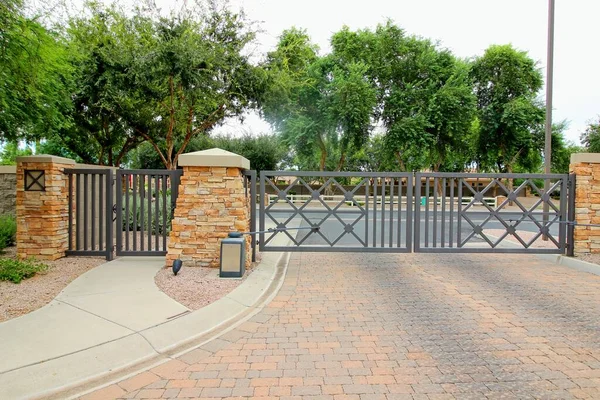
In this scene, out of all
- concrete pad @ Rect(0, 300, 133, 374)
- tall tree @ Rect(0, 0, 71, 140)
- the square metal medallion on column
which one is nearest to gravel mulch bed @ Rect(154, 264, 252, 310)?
concrete pad @ Rect(0, 300, 133, 374)

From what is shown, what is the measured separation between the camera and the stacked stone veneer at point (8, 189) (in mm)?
9781

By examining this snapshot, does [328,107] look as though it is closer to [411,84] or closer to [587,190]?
[411,84]

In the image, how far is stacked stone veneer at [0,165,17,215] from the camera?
9781 millimetres

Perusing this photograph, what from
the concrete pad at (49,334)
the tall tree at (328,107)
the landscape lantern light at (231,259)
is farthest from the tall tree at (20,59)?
the tall tree at (328,107)

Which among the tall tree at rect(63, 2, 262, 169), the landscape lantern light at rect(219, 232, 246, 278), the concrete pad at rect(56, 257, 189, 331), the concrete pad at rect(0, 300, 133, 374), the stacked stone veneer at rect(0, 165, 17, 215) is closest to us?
the concrete pad at rect(0, 300, 133, 374)

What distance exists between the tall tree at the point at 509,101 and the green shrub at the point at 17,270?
29450 mm

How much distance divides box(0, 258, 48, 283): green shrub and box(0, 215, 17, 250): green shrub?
2.06 metres

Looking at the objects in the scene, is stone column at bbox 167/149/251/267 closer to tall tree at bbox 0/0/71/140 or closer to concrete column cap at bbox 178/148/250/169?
concrete column cap at bbox 178/148/250/169

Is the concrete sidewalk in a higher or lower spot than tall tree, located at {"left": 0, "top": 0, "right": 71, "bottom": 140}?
lower

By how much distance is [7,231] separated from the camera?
8500mm

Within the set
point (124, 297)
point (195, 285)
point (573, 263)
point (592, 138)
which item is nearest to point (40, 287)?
point (124, 297)

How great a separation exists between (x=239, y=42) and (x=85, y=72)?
597 centimetres

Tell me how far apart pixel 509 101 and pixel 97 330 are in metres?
31.9

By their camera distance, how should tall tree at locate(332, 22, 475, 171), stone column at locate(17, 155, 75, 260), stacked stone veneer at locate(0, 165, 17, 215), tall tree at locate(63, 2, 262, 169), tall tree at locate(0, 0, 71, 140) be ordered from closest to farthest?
tall tree at locate(0, 0, 71, 140) → stone column at locate(17, 155, 75, 260) → stacked stone veneer at locate(0, 165, 17, 215) → tall tree at locate(63, 2, 262, 169) → tall tree at locate(332, 22, 475, 171)
